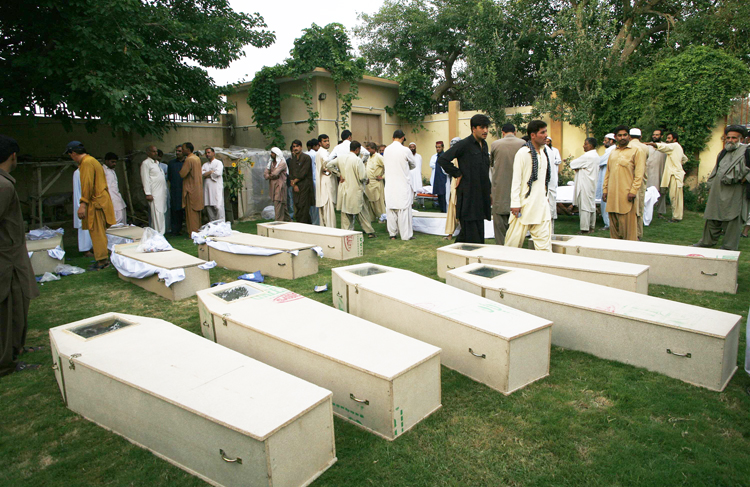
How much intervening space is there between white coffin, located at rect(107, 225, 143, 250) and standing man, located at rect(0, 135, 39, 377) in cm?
418

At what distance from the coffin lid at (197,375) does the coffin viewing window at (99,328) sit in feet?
0.20

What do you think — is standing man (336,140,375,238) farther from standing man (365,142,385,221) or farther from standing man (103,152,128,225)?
standing man (103,152,128,225)

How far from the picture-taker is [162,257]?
589cm

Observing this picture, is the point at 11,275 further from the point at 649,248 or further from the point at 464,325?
the point at 649,248

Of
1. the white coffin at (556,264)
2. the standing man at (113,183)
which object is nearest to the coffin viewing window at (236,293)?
the white coffin at (556,264)

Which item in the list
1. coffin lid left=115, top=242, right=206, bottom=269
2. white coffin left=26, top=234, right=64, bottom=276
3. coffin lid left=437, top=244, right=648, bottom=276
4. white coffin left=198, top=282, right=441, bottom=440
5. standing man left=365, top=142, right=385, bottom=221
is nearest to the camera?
white coffin left=198, top=282, right=441, bottom=440

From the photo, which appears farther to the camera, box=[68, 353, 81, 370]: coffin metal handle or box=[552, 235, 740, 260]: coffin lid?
box=[552, 235, 740, 260]: coffin lid

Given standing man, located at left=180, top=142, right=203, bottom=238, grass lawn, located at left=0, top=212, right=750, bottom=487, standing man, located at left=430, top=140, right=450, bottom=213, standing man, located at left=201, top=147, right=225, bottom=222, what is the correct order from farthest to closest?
Answer: standing man, located at left=430, top=140, right=450, bottom=213, standing man, located at left=201, top=147, right=225, bottom=222, standing man, located at left=180, top=142, right=203, bottom=238, grass lawn, located at left=0, top=212, right=750, bottom=487

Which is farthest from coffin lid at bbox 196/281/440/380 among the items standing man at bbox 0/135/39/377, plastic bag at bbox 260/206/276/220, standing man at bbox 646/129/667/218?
standing man at bbox 646/129/667/218

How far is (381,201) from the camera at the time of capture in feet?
31.7

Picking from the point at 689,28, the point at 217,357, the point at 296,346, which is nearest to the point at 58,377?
the point at 217,357

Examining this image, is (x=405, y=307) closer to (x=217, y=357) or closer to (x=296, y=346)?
(x=296, y=346)

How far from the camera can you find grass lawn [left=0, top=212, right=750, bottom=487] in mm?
2320

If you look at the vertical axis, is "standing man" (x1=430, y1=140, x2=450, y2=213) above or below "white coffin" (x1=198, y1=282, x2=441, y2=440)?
above
